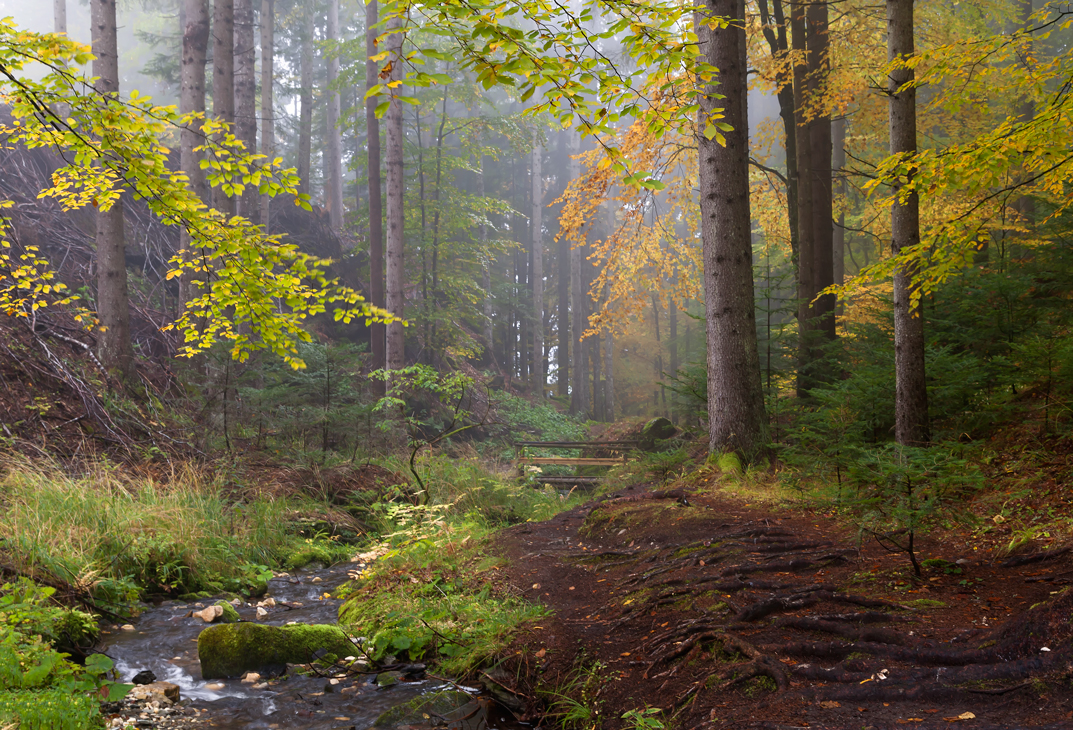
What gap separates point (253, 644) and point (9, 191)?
1364 cm

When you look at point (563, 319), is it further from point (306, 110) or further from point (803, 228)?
point (803, 228)

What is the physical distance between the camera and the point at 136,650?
15.7 ft

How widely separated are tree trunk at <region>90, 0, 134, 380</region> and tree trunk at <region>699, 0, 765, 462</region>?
921 centimetres

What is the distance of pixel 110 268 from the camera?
10641mm

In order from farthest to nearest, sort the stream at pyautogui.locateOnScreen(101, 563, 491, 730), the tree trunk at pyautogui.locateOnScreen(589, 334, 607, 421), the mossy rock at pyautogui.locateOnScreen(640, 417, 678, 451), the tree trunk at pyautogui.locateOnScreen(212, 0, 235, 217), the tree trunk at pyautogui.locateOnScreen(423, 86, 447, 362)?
the tree trunk at pyautogui.locateOnScreen(589, 334, 607, 421) < the tree trunk at pyautogui.locateOnScreen(423, 86, 447, 362) < the mossy rock at pyautogui.locateOnScreen(640, 417, 678, 451) < the tree trunk at pyautogui.locateOnScreen(212, 0, 235, 217) < the stream at pyautogui.locateOnScreen(101, 563, 491, 730)

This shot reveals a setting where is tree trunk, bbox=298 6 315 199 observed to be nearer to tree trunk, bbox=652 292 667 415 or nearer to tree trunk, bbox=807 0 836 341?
tree trunk, bbox=652 292 667 415

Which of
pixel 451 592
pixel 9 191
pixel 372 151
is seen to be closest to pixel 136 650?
pixel 451 592

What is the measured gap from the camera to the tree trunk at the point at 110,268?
413 inches

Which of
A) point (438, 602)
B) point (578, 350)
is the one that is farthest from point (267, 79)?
point (438, 602)

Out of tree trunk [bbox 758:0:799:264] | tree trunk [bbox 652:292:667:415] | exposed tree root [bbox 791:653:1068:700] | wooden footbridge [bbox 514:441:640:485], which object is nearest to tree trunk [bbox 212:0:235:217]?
wooden footbridge [bbox 514:441:640:485]

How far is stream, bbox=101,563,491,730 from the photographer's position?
3850mm

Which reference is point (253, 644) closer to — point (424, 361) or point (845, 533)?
point (845, 533)

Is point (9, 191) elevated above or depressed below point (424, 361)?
above

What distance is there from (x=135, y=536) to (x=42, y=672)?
295 cm
